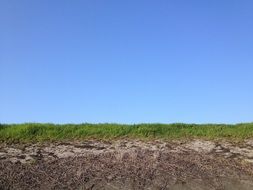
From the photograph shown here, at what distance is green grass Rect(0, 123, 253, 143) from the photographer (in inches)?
558

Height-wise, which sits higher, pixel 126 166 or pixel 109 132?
pixel 109 132

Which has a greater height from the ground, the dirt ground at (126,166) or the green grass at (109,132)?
the green grass at (109,132)

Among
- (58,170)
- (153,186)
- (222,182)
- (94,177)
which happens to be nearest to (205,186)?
(222,182)

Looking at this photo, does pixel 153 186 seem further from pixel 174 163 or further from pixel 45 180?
pixel 45 180

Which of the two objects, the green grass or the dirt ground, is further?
the green grass

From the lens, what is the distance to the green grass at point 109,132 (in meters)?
14.2

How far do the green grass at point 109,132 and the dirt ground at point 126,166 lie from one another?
96 cm

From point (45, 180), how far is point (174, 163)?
3.01 m

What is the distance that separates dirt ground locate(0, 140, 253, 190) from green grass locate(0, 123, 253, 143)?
0.96 meters

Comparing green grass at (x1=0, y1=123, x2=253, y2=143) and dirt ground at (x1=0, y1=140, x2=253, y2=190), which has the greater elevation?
green grass at (x1=0, y1=123, x2=253, y2=143)

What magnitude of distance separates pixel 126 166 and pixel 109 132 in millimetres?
3353

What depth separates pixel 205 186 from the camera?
10.7 meters

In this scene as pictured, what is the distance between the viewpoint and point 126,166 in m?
11.3

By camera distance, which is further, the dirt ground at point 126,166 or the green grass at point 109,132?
the green grass at point 109,132
